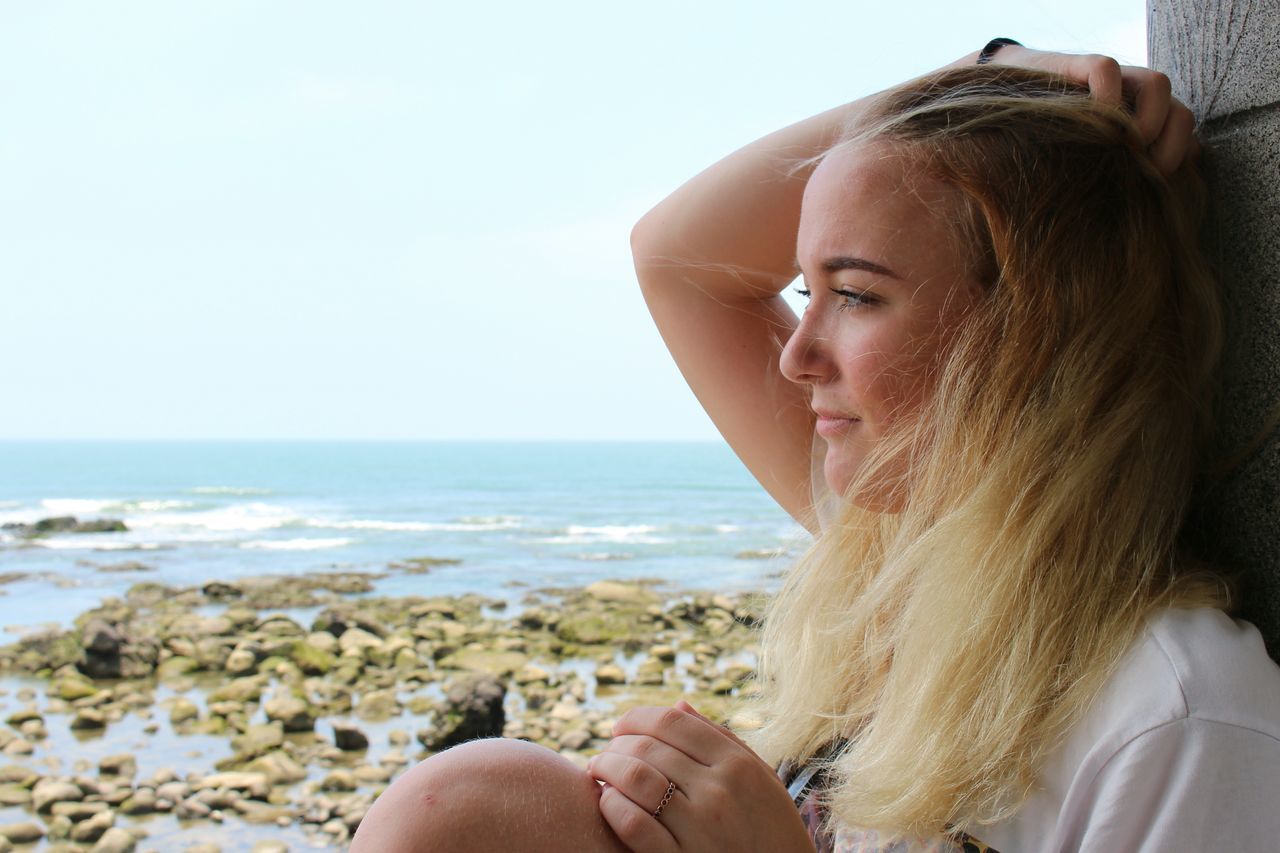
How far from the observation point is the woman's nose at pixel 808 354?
1191mm

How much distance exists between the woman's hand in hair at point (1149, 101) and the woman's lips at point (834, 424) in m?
0.44

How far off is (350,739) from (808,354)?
537cm

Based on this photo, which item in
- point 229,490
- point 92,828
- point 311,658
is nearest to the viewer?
point 92,828

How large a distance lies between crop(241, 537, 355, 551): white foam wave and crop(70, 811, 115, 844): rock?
45.2ft

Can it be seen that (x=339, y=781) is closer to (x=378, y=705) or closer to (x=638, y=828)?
(x=378, y=705)

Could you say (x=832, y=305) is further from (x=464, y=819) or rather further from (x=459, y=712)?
(x=459, y=712)

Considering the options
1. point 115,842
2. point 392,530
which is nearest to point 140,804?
point 115,842

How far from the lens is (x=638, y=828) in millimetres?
A: 939

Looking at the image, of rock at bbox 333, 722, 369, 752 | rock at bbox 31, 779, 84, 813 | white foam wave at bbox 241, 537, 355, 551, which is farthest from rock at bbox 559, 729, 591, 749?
white foam wave at bbox 241, 537, 355, 551

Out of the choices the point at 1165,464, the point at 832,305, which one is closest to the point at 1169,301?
the point at 1165,464

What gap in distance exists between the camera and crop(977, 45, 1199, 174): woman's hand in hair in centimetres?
115

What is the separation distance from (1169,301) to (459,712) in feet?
17.7

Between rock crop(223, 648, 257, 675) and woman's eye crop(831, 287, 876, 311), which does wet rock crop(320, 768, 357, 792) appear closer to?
rock crop(223, 648, 257, 675)

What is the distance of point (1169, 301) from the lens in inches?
45.0
